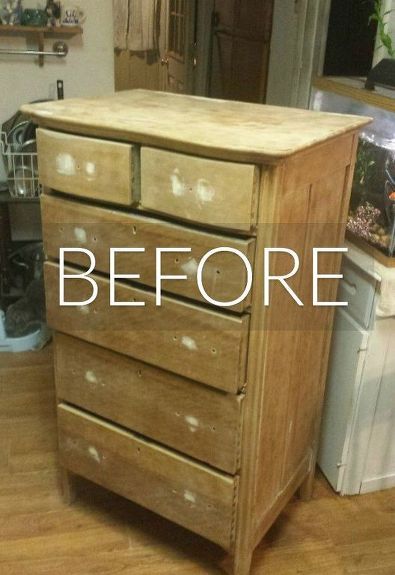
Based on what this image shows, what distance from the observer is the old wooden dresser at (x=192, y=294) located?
1.16m

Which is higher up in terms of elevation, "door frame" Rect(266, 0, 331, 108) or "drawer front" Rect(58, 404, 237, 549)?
"door frame" Rect(266, 0, 331, 108)

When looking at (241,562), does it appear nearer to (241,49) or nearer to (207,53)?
(241,49)

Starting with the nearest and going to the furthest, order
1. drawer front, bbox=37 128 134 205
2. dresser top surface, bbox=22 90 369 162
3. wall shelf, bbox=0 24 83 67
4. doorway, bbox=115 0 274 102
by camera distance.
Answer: dresser top surface, bbox=22 90 369 162
drawer front, bbox=37 128 134 205
wall shelf, bbox=0 24 83 67
doorway, bbox=115 0 274 102

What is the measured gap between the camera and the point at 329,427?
1796mm

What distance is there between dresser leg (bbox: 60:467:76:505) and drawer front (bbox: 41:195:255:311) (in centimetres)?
64

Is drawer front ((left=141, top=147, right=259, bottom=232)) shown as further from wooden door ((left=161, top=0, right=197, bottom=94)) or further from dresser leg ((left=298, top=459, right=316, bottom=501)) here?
wooden door ((left=161, top=0, right=197, bottom=94))

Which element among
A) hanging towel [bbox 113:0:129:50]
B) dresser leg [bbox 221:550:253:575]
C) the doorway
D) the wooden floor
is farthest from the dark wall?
hanging towel [bbox 113:0:129:50]

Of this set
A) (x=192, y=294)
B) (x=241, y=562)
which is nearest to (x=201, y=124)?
(x=192, y=294)

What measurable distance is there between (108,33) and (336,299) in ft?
5.28

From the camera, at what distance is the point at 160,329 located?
4.34 ft

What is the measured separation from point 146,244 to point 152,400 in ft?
1.19

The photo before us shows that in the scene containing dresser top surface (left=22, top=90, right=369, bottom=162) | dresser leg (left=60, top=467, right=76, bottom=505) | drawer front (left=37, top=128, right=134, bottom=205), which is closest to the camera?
dresser top surface (left=22, top=90, right=369, bottom=162)

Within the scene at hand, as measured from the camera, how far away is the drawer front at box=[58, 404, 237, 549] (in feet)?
4.59

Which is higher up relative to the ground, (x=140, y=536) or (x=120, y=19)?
(x=120, y=19)
